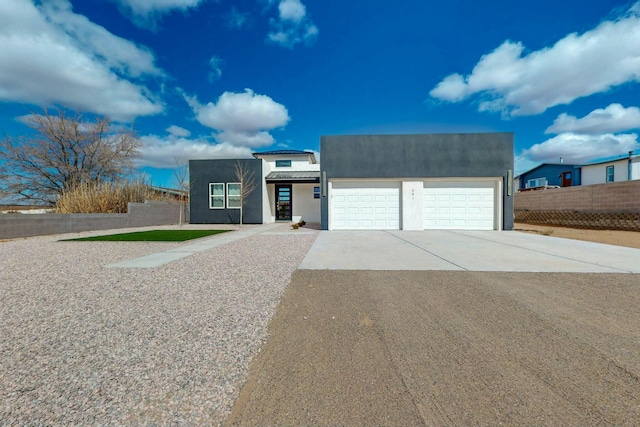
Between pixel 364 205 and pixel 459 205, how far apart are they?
4.40 meters

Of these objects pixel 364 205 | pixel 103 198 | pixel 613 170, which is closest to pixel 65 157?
pixel 103 198

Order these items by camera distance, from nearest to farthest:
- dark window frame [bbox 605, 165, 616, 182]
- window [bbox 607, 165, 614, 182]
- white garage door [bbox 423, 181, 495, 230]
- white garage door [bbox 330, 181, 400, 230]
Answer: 1. white garage door [bbox 423, 181, 495, 230]
2. white garage door [bbox 330, 181, 400, 230]
3. dark window frame [bbox 605, 165, 616, 182]
4. window [bbox 607, 165, 614, 182]

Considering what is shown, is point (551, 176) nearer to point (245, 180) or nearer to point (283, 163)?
point (283, 163)

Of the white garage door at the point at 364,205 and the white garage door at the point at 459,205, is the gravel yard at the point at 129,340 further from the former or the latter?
the white garage door at the point at 459,205

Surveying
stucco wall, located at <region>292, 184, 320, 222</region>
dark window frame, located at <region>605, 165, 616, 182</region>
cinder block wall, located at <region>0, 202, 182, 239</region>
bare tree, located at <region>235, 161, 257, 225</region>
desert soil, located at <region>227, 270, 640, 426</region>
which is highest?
dark window frame, located at <region>605, 165, 616, 182</region>

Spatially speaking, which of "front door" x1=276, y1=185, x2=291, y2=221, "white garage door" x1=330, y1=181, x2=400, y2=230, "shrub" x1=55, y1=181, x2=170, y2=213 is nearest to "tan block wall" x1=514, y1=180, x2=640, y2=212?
"white garage door" x1=330, y1=181, x2=400, y2=230

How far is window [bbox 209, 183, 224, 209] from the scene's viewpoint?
16.8 meters

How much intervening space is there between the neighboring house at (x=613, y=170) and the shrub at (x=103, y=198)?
3463 cm

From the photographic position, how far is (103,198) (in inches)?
553

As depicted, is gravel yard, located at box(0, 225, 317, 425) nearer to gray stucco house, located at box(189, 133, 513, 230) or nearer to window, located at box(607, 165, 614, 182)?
gray stucco house, located at box(189, 133, 513, 230)

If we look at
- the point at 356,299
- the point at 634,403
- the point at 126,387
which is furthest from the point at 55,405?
the point at 634,403

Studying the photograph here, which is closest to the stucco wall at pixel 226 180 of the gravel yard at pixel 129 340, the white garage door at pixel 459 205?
the white garage door at pixel 459 205

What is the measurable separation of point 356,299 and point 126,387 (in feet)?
8.13

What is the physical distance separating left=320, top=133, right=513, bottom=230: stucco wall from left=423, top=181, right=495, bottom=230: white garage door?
0.49 m
